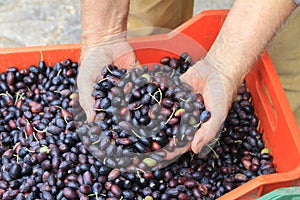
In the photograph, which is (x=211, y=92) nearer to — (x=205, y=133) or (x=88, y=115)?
(x=205, y=133)

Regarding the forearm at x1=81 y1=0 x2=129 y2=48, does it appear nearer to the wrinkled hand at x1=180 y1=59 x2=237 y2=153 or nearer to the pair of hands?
the pair of hands

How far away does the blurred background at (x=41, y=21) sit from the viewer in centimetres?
297

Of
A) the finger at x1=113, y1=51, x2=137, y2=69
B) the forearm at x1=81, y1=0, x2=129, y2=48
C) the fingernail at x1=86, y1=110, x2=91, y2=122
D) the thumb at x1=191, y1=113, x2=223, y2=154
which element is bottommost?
the fingernail at x1=86, y1=110, x2=91, y2=122

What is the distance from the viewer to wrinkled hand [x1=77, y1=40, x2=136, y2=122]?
1734 millimetres

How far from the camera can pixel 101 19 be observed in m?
1.88

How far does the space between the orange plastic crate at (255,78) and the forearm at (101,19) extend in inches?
4.2

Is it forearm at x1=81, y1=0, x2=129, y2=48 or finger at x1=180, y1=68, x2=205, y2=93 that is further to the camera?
forearm at x1=81, y1=0, x2=129, y2=48

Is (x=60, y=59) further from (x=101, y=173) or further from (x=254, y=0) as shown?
(x=254, y=0)

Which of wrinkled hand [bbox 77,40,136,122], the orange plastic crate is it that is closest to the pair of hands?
wrinkled hand [bbox 77,40,136,122]

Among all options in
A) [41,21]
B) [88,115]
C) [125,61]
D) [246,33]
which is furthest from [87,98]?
[41,21]

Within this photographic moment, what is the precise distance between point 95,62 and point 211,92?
47 centimetres

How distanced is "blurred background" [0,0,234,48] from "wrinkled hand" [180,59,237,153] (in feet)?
4.71

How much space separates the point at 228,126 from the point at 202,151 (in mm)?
224

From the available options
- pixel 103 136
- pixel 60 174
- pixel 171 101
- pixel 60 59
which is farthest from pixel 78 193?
pixel 60 59
